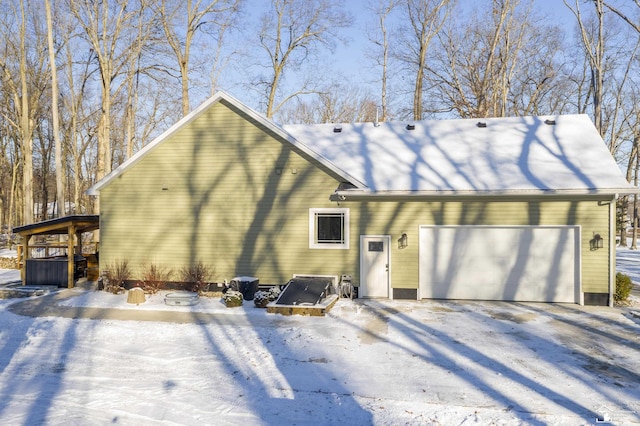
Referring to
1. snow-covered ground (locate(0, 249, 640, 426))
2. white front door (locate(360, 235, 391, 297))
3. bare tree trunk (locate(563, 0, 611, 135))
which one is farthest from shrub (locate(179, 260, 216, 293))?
bare tree trunk (locate(563, 0, 611, 135))

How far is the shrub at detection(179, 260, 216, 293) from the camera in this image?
44.1 feet

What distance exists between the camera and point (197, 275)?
13.5 m

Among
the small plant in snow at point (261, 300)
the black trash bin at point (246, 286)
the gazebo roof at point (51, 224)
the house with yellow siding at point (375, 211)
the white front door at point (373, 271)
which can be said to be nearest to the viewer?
the small plant in snow at point (261, 300)

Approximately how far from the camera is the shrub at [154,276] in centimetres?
1355

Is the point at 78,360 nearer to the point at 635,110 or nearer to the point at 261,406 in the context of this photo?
the point at 261,406

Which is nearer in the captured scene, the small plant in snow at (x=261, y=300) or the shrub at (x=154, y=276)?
the small plant in snow at (x=261, y=300)

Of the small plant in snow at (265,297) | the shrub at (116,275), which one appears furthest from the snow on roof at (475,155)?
the shrub at (116,275)

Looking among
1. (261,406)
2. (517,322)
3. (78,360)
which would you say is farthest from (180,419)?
(517,322)

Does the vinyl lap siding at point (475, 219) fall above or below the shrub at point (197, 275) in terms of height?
above

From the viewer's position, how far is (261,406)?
5.75m

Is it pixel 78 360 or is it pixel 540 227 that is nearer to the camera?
pixel 78 360

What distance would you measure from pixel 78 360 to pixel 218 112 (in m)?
8.38

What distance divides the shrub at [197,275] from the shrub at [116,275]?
1805 mm

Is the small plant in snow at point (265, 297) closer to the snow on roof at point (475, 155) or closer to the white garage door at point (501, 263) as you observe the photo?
the snow on roof at point (475, 155)
